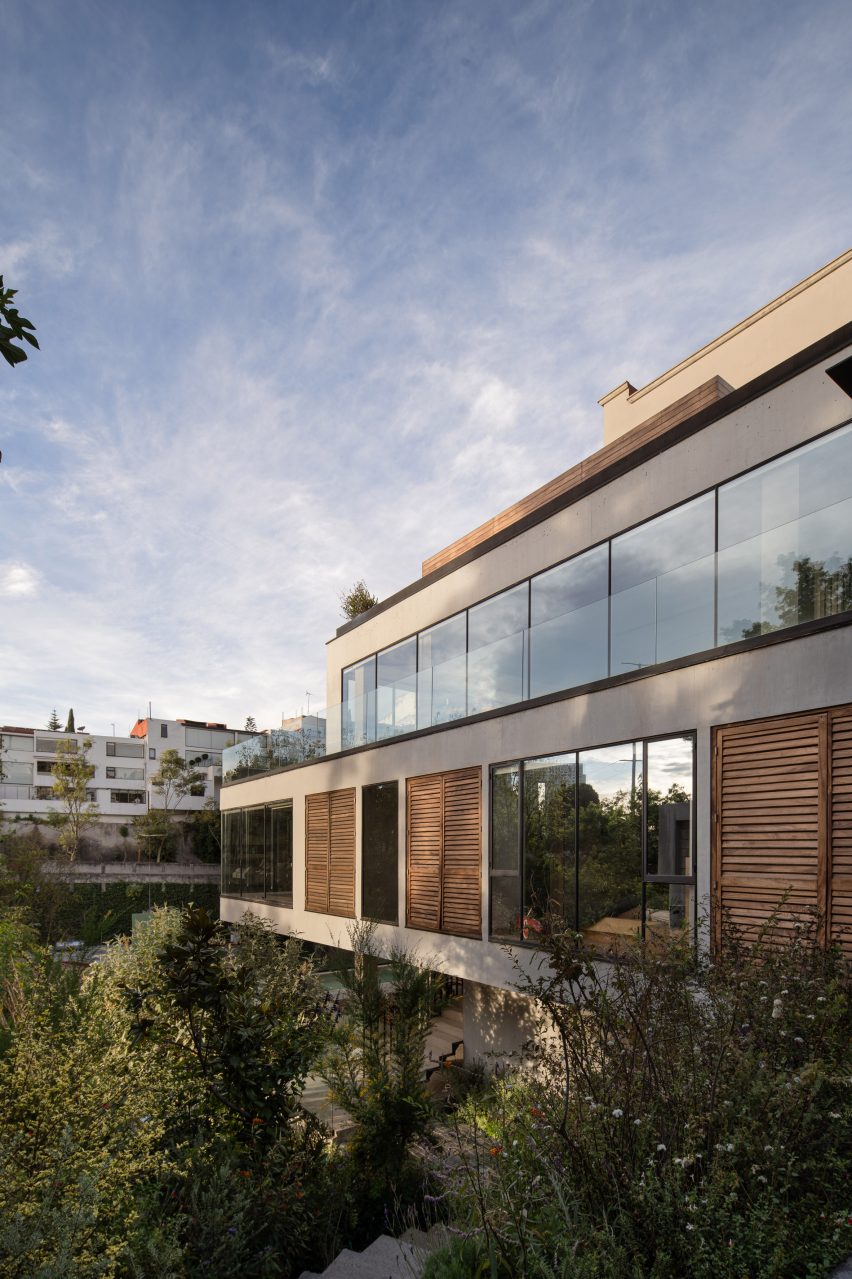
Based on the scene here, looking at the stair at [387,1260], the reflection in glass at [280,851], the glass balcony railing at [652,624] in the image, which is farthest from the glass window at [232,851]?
the stair at [387,1260]

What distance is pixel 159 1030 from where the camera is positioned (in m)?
6.54

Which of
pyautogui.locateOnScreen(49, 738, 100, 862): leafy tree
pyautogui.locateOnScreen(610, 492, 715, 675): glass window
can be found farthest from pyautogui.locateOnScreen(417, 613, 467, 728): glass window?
pyautogui.locateOnScreen(49, 738, 100, 862): leafy tree

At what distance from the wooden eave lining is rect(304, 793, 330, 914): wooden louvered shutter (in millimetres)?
5357

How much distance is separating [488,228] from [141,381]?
6114mm

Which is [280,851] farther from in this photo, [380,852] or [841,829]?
[841,829]

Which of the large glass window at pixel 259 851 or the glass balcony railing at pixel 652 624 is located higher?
the glass balcony railing at pixel 652 624

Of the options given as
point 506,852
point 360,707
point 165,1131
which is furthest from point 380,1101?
point 360,707

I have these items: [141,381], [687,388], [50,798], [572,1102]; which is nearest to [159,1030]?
[572,1102]

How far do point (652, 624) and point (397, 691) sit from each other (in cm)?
622

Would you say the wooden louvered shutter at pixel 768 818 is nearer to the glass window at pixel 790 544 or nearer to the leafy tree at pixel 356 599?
the glass window at pixel 790 544

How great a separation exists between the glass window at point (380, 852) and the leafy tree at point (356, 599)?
7.56m

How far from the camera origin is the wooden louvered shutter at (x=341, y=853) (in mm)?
15312

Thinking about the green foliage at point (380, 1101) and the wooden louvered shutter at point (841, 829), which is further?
the green foliage at point (380, 1101)

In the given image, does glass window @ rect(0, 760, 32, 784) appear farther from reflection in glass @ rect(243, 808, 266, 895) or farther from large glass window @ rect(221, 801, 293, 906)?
reflection in glass @ rect(243, 808, 266, 895)
